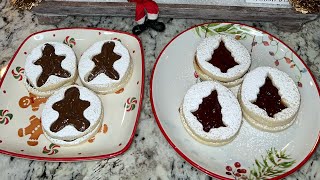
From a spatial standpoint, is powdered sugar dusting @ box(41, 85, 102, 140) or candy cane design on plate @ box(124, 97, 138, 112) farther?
candy cane design on plate @ box(124, 97, 138, 112)

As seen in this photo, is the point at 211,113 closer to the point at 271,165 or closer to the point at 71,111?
the point at 271,165

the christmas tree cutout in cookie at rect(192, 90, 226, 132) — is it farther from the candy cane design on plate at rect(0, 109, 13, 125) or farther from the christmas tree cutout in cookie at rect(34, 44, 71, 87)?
A: the candy cane design on plate at rect(0, 109, 13, 125)

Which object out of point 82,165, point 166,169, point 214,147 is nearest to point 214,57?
point 214,147

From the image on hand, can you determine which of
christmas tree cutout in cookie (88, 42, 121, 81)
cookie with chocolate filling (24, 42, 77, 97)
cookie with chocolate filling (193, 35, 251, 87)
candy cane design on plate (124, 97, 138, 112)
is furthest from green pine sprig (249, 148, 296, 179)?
cookie with chocolate filling (24, 42, 77, 97)

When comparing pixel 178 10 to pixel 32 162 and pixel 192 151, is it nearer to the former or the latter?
pixel 192 151

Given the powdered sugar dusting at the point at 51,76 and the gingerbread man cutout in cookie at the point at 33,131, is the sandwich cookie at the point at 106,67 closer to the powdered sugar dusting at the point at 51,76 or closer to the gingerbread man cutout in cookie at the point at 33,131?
the powdered sugar dusting at the point at 51,76

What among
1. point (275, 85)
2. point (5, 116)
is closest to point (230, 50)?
point (275, 85)
